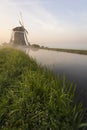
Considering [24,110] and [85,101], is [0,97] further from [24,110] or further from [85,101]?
[85,101]

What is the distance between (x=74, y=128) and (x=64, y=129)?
310 mm

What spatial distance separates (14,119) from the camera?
5363 mm

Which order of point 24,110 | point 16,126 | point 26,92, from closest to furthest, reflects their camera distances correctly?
1. point 16,126
2. point 24,110
3. point 26,92

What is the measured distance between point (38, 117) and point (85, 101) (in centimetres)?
307

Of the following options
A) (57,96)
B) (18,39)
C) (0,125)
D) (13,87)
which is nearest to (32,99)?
(57,96)

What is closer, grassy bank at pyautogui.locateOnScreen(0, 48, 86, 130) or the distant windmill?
grassy bank at pyautogui.locateOnScreen(0, 48, 86, 130)

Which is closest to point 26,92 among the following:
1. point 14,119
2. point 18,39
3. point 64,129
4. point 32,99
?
point 32,99

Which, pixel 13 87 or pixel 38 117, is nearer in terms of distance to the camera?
pixel 38 117

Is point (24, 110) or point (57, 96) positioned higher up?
point (57, 96)

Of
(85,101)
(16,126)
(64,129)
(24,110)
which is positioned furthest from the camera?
(85,101)

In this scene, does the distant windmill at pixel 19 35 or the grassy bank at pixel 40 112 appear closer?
the grassy bank at pixel 40 112

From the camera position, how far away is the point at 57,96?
18.5 feet

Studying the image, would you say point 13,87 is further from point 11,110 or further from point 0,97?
point 11,110

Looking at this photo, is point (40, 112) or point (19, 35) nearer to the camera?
point (40, 112)
